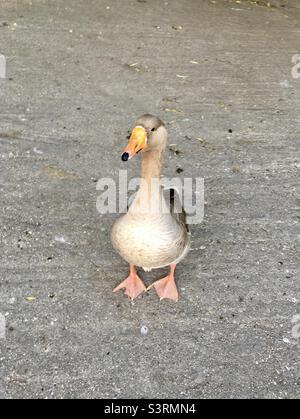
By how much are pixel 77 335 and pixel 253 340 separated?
1.00 metres

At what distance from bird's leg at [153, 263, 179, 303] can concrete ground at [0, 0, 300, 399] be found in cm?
5

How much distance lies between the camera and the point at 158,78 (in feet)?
17.6

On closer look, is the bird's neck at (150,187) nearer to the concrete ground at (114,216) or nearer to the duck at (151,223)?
the duck at (151,223)

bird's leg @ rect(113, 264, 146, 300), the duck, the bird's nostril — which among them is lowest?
bird's leg @ rect(113, 264, 146, 300)

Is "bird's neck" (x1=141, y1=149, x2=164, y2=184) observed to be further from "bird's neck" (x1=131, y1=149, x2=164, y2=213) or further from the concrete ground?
the concrete ground

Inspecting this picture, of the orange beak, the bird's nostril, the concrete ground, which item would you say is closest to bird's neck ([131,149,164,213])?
the orange beak

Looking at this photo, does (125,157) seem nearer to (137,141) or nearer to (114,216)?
(137,141)

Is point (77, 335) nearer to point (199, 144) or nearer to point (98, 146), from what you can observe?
point (98, 146)

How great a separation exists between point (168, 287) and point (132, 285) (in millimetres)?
221

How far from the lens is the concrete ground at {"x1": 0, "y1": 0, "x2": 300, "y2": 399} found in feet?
8.34

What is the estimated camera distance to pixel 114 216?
3496mm

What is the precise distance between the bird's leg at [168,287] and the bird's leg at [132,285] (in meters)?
0.09

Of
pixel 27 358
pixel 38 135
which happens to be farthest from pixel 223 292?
pixel 38 135

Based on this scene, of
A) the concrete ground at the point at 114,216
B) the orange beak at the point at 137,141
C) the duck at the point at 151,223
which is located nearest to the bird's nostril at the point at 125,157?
the orange beak at the point at 137,141
